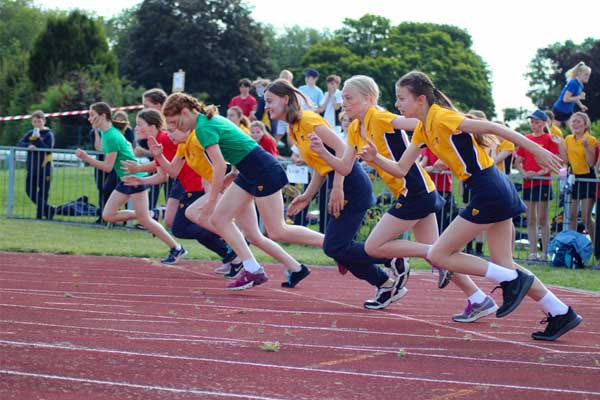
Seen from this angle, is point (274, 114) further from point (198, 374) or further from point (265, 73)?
point (265, 73)

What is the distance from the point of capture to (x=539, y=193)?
1462 cm

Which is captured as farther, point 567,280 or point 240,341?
point 567,280

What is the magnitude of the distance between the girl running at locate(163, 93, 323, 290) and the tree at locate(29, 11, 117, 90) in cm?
5017

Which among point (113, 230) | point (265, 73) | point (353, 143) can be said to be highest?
point (265, 73)

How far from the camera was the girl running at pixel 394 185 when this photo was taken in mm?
8414

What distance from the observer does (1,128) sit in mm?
52906

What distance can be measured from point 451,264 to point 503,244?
1.26 feet

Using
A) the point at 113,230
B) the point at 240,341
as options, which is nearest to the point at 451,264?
the point at 240,341

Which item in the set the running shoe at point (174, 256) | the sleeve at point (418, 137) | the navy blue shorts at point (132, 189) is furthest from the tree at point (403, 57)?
the sleeve at point (418, 137)

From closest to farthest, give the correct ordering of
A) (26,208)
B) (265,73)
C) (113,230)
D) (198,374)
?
(198,374), (113,230), (26,208), (265,73)

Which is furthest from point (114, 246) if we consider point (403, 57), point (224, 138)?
point (403, 57)

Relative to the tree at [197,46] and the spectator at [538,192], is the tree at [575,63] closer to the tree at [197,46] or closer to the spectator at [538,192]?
the tree at [197,46]

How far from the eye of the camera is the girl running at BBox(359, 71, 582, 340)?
7.08 metres

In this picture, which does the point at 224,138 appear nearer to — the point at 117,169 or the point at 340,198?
the point at 340,198
